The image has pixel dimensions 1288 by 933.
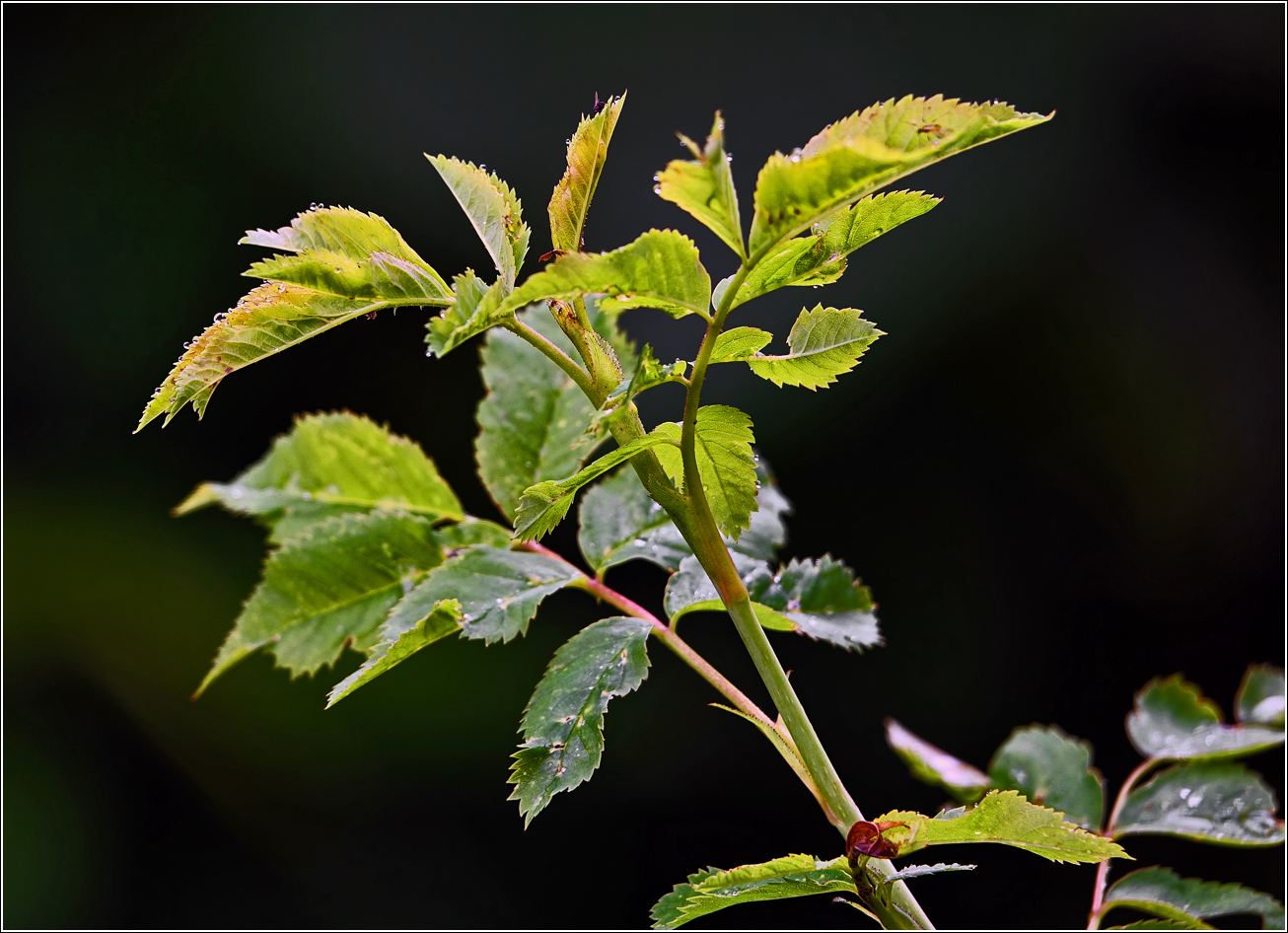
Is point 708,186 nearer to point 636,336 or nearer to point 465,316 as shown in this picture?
point 465,316

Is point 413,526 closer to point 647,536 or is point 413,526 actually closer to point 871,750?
point 647,536

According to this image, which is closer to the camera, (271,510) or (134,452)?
(271,510)

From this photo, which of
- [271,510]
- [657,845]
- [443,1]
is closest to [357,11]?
[443,1]

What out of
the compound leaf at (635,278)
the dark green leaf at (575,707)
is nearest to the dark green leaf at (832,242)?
the compound leaf at (635,278)

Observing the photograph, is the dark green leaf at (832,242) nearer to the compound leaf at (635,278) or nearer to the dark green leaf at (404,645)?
the compound leaf at (635,278)

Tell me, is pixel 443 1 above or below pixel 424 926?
above

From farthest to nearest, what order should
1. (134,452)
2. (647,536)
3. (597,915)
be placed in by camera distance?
1. (134,452)
2. (597,915)
3. (647,536)

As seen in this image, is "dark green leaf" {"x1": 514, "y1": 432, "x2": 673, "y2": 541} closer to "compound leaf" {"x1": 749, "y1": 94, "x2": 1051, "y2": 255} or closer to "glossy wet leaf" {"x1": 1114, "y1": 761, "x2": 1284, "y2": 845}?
"compound leaf" {"x1": 749, "y1": 94, "x2": 1051, "y2": 255}
